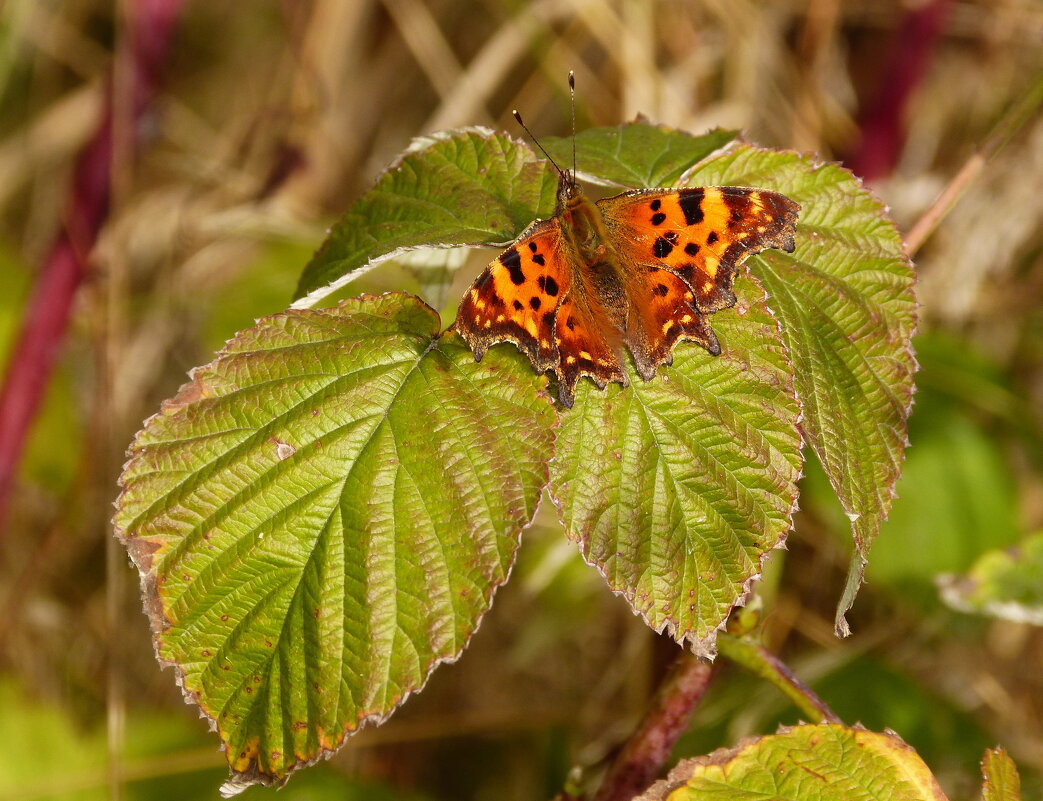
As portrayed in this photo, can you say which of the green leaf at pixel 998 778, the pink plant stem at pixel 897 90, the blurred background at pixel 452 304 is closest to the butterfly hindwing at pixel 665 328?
the green leaf at pixel 998 778

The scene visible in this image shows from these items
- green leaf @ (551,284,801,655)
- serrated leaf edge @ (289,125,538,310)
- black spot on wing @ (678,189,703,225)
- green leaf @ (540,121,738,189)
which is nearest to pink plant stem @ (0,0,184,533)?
serrated leaf edge @ (289,125,538,310)

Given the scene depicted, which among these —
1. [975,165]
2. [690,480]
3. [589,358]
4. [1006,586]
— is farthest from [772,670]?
[1006,586]

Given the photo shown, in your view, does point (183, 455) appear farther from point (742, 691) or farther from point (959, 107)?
point (959, 107)

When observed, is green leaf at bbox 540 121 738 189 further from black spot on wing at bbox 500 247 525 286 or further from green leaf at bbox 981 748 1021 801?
green leaf at bbox 981 748 1021 801

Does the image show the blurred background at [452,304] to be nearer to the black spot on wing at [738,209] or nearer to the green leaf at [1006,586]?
the green leaf at [1006,586]

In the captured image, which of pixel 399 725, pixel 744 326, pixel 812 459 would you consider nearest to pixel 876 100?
pixel 812 459

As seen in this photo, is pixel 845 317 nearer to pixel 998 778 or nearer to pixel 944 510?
pixel 998 778

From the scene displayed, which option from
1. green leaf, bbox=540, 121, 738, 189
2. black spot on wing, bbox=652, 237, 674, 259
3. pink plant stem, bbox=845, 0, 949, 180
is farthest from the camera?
pink plant stem, bbox=845, 0, 949, 180
